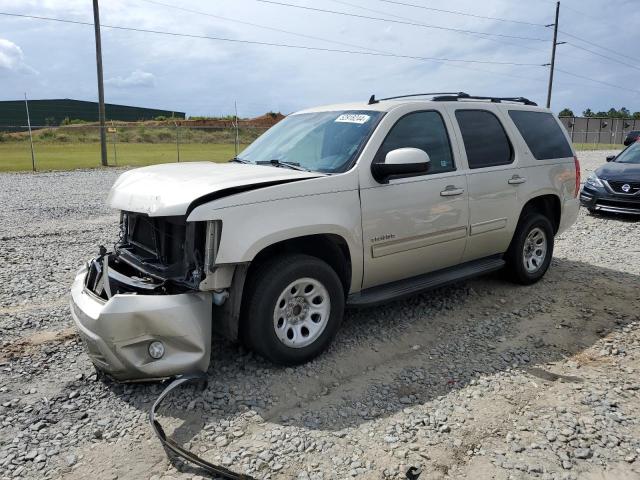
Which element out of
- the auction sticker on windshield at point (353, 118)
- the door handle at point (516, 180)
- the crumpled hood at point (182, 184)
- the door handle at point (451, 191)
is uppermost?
the auction sticker on windshield at point (353, 118)

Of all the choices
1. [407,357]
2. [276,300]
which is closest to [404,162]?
[276,300]

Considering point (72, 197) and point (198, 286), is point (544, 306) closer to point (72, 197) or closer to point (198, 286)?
point (198, 286)

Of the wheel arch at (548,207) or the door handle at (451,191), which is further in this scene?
the wheel arch at (548,207)

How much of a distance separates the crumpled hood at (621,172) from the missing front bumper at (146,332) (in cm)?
949

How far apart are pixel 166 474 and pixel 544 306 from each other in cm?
398

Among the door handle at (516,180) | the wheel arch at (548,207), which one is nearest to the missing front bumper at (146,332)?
the door handle at (516,180)

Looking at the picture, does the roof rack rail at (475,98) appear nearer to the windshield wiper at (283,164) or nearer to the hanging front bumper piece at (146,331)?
the windshield wiper at (283,164)

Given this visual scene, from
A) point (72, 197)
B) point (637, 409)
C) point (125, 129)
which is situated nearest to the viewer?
point (637, 409)

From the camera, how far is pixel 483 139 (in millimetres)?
5105

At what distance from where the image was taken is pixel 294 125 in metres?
5.00

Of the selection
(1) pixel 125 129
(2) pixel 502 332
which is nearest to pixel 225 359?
(2) pixel 502 332

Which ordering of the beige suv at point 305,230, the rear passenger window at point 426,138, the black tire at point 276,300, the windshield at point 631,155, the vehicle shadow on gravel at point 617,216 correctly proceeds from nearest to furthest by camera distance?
the beige suv at point 305,230, the black tire at point 276,300, the rear passenger window at point 426,138, the vehicle shadow on gravel at point 617,216, the windshield at point 631,155

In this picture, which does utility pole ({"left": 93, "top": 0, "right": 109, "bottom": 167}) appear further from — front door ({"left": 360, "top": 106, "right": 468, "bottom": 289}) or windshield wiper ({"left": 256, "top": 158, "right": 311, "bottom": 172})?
front door ({"left": 360, "top": 106, "right": 468, "bottom": 289})

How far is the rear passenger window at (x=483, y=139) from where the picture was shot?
4.94 m
